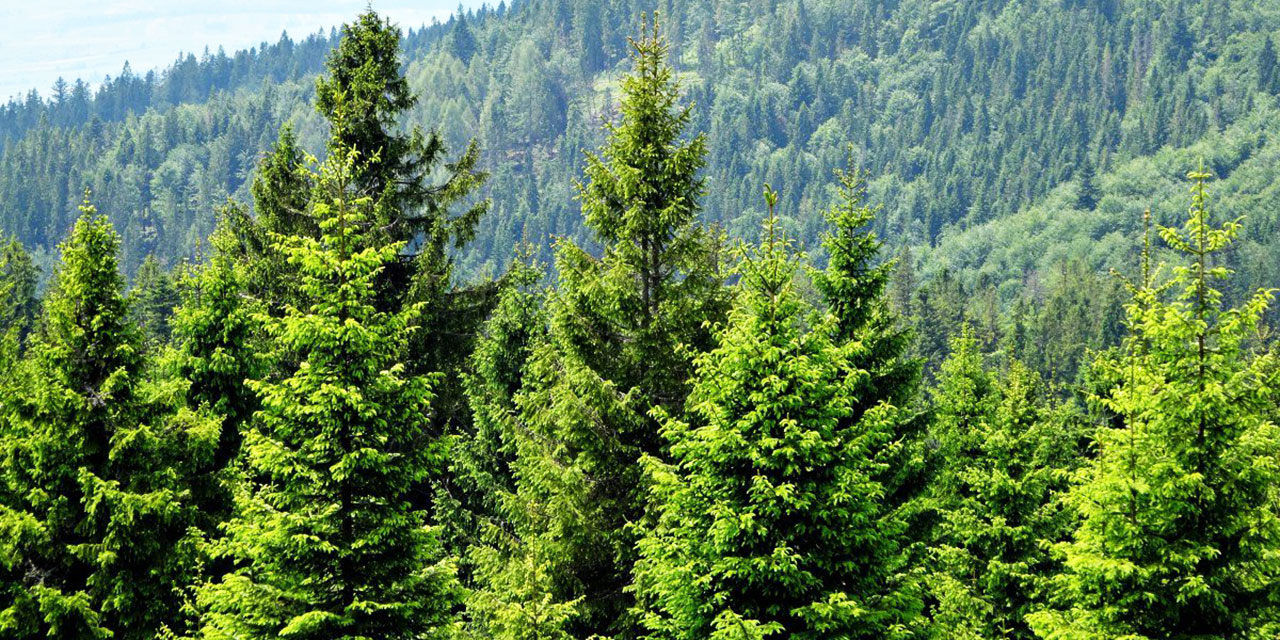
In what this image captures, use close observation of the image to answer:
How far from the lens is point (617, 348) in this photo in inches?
758

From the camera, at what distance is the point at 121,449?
17250mm

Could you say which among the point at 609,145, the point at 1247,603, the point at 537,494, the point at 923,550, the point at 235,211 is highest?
the point at 235,211

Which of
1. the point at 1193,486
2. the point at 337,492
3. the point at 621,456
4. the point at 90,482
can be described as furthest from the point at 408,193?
the point at 1193,486

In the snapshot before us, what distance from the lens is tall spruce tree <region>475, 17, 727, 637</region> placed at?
18344 mm

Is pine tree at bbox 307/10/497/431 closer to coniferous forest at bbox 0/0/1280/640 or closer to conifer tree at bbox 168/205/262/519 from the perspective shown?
coniferous forest at bbox 0/0/1280/640

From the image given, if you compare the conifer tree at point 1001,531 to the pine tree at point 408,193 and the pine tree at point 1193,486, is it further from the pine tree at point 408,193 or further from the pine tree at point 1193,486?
the pine tree at point 408,193

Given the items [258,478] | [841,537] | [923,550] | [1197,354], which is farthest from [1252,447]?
[258,478]

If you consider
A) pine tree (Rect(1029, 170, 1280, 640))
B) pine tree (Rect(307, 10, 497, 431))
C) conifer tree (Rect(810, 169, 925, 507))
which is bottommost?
pine tree (Rect(1029, 170, 1280, 640))

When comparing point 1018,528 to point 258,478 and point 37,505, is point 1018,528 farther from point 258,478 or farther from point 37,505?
point 37,505

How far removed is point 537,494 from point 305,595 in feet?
19.9

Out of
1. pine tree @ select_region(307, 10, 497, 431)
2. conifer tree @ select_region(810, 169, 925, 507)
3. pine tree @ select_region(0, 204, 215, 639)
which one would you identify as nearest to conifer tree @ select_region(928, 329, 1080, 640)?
conifer tree @ select_region(810, 169, 925, 507)

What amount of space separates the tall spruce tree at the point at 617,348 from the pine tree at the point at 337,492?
354 centimetres

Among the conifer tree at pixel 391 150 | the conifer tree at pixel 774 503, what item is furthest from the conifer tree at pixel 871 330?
the conifer tree at pixel 391 150

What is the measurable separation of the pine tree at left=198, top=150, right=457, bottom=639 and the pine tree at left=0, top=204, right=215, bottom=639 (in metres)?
3.08
